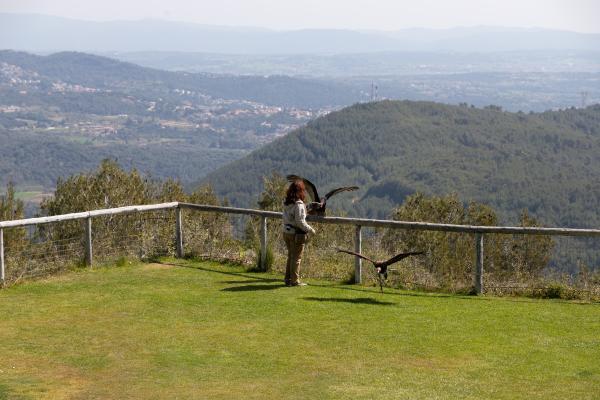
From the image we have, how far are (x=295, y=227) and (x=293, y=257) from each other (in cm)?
44

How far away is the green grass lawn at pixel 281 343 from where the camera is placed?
331 inches

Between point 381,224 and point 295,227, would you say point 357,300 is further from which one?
point 381,224

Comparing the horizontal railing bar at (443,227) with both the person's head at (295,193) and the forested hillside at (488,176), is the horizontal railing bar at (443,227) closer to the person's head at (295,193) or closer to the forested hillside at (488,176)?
the person's head at (295,193)

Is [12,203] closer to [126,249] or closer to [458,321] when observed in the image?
[126,249]

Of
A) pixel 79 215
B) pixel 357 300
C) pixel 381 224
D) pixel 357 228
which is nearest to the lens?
pixel 357 300

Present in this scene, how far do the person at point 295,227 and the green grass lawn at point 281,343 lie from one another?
0.30 metres

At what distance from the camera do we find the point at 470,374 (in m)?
8.86

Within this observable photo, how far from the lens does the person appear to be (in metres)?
13.5

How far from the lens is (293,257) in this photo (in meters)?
13.5

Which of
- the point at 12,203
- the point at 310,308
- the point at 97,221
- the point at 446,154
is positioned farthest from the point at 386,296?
the point at 446,154

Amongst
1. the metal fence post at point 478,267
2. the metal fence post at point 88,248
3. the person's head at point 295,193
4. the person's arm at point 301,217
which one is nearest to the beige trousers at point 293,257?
the person's arm at point 301,217

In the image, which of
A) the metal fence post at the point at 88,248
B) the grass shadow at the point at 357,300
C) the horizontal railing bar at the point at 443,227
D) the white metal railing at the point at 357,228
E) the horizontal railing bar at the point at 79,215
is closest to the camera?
the grass shadow at the point at 357,300

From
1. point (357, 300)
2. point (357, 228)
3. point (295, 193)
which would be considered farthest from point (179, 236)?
point (357, 300)

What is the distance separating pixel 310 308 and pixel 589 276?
468 cm
